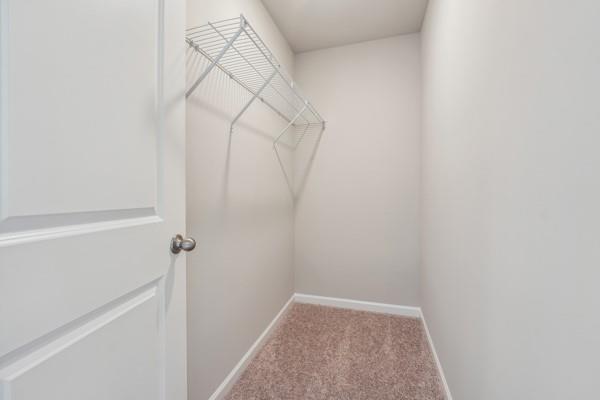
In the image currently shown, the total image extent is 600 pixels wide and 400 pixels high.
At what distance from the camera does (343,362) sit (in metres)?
1.68

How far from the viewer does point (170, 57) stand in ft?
2.65

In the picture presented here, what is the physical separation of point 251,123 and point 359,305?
6.01 feet

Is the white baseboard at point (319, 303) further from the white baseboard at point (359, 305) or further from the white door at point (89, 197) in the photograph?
the white door at point (89, 197)

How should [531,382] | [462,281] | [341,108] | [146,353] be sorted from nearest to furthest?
[531,382] < [146,353] < [462,281] < [341,108]

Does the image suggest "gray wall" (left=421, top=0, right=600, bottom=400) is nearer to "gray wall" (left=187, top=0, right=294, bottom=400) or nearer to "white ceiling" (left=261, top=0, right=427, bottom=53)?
"white ceiling" (left=261, top=0, right=427, bottom=53)

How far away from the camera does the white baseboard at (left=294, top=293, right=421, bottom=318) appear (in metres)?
2.29

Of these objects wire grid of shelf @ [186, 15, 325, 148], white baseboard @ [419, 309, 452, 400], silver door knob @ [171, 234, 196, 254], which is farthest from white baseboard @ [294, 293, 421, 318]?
silver door knob @ [171, 234, 196, 254]

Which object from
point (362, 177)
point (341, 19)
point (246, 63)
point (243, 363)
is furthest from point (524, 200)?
point (341, 19)

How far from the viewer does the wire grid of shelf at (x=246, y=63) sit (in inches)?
43.4

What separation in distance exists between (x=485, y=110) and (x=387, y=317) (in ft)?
6.28

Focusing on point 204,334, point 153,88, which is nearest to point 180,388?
point 204,334

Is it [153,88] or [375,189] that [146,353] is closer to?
[153,88]

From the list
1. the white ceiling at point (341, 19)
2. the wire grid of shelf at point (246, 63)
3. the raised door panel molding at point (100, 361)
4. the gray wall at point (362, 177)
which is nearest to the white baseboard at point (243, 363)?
the gray wall at point (362, 177)

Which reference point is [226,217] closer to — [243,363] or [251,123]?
[251,123]
